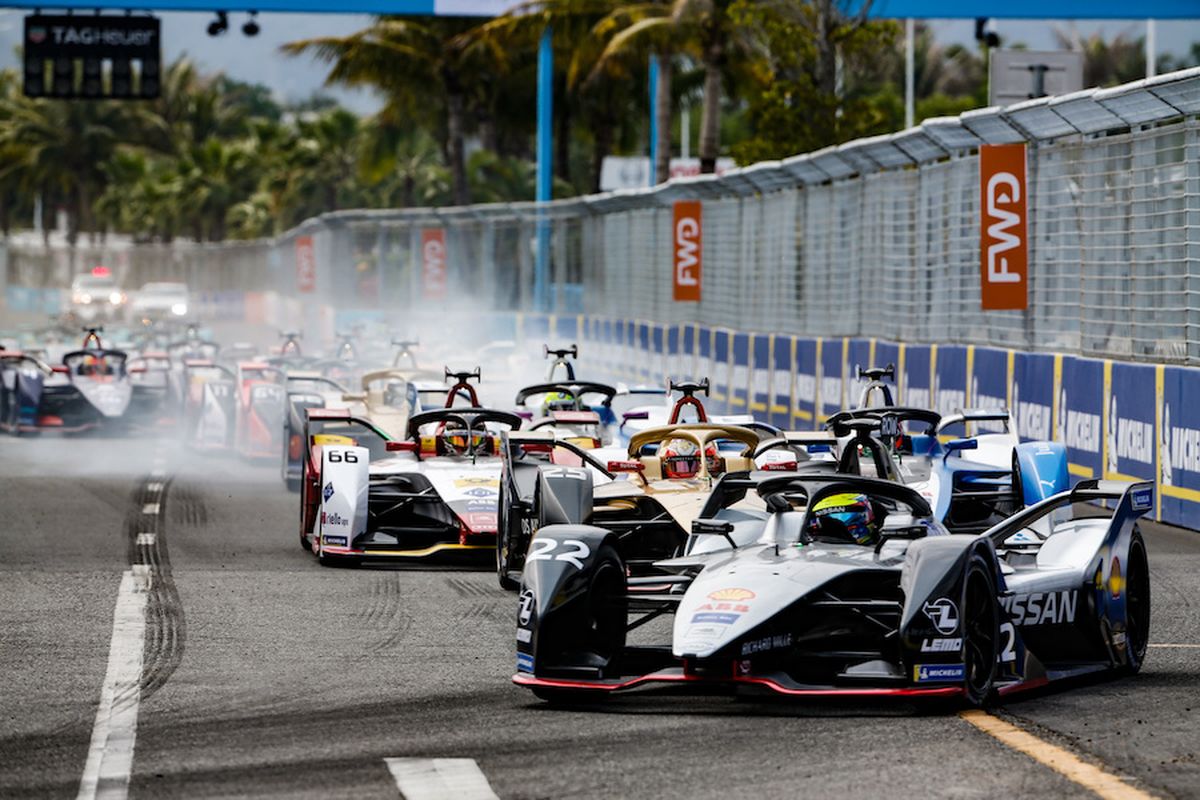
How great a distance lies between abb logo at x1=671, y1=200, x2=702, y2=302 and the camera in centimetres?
3250

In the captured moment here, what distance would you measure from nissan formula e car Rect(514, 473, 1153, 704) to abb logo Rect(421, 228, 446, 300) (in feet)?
133

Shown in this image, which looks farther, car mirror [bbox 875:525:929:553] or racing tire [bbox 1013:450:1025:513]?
racing tire [bbox 1013:450:1025:513]

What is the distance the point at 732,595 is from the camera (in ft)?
26.6

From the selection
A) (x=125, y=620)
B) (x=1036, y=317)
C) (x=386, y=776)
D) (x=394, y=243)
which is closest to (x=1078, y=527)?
(x=386, y=776)

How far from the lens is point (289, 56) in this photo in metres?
57.1

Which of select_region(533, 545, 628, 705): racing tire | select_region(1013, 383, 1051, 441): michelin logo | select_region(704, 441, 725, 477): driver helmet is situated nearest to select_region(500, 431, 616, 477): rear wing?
select_region(704, 441, 725, 477): driver helmet

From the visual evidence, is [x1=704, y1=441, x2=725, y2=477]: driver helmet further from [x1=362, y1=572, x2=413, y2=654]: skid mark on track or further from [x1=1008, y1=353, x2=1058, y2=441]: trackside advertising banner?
[x1=1008, y1=353, x2=1058, y2=441]: trackside advertising banner

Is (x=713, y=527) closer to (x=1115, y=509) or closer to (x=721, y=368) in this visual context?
(x=1115, y=509)

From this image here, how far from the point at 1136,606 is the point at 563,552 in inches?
98.3

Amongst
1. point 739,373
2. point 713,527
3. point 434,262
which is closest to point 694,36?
point 434,262

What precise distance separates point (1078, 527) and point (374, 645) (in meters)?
3.07

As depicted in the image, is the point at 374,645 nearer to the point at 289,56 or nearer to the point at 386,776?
the point at 386,776

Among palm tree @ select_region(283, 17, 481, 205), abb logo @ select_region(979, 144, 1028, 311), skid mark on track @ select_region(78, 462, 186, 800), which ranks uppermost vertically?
palm tree @ select_region(283, 17, 481, 205)

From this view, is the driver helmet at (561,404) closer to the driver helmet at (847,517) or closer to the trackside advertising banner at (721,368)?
the driver helmet at (847,517)
